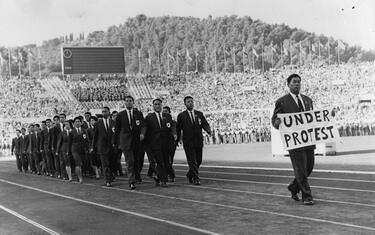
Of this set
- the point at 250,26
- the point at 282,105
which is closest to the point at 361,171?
the point at 282,105

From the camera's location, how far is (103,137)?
47.1ft

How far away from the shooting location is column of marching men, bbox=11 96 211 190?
12.7 meters

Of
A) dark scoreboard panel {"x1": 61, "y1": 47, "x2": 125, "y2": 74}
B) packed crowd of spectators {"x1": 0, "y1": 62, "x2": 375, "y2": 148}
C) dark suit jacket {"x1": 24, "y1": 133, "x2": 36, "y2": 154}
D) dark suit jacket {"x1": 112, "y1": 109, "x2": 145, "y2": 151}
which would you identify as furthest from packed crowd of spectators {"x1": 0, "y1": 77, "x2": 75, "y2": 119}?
dark suit jacket {"x1": 112, "y1": 109, "x2": 145, "y2": 151}

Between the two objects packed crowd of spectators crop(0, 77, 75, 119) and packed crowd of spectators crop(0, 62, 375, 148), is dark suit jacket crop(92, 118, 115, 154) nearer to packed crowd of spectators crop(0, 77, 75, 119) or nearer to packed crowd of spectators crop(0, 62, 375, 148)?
packed crowd of spectators crop(0, 62, 375, 148)

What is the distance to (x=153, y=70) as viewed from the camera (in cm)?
12306

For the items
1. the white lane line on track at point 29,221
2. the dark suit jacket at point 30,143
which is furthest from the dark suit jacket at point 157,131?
the dark suit jacket at point 30,143

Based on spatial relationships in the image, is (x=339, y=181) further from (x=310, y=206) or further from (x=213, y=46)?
(x=213, y=46)

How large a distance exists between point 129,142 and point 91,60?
53.6 metres

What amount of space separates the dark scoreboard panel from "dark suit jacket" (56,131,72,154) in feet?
158

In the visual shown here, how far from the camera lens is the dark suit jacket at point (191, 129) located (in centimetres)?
1282

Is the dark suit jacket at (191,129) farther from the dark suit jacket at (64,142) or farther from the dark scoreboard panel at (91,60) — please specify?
the dark scoreboard panel at (91,60)

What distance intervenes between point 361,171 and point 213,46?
10639 cm

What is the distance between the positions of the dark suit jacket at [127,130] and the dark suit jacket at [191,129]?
0.93 metres

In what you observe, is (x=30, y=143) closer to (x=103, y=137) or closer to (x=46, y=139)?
(x=46, y=139)
